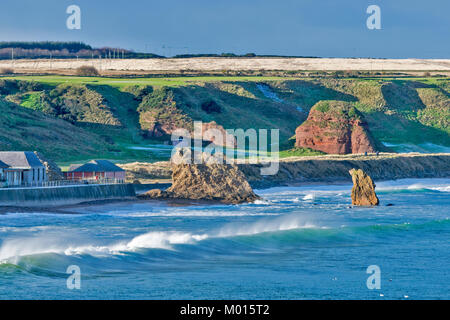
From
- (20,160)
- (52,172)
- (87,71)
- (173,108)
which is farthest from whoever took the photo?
(87,71)

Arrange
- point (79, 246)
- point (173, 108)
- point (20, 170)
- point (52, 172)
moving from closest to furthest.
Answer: point (79, 246)
point (20, 170)
point (52, 172)
point (173, 108)

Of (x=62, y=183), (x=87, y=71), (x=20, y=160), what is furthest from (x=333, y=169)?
(x=87, y=71)

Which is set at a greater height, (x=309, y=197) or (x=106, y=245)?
(x=106, y=245)

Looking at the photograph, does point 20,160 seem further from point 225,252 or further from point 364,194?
point 364,194

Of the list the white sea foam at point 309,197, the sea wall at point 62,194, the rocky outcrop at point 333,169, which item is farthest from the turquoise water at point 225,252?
the rocky outcrop at point 333,169

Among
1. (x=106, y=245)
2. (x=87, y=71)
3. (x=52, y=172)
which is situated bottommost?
(x=106, y=245)

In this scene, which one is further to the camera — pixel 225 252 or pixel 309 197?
pixel 309 197
